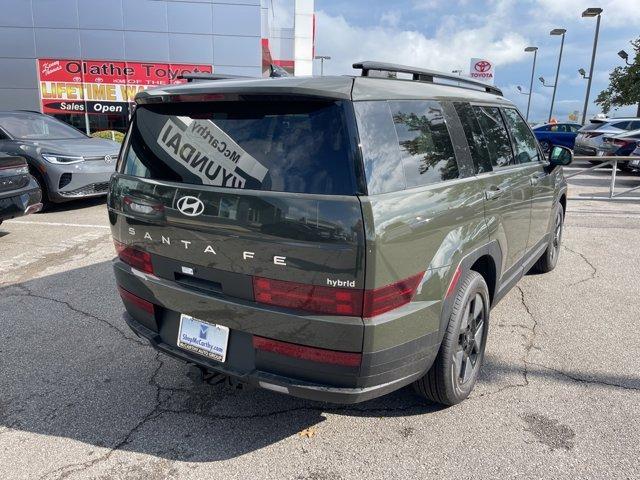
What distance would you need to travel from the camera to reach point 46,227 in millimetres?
7492

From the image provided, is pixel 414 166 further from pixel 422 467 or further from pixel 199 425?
pixel 199 425

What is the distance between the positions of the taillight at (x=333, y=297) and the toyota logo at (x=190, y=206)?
0.45m

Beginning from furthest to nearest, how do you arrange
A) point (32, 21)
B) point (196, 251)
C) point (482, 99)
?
point (32, 21) → point (482, 99) → point (196, 251)

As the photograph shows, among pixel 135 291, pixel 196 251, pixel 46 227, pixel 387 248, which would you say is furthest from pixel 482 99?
pixel 46 227

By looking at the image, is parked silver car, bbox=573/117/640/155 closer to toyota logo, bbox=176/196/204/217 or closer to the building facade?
the building facade

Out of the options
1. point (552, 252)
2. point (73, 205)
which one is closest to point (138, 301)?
point (552, 252)

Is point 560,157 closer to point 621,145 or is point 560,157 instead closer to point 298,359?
point 298,359

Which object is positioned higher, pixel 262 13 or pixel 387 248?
pixel 262 13

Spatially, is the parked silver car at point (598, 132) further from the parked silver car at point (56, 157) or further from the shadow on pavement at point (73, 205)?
the shadow on pavement at point (73, 205)

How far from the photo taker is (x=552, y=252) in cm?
542

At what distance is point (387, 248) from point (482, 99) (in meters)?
1.89

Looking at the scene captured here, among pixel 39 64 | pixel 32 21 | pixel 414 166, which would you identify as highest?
pixel 32 21

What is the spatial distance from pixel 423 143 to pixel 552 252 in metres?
3.57

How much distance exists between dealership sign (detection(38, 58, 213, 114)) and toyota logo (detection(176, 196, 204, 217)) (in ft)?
54.9
